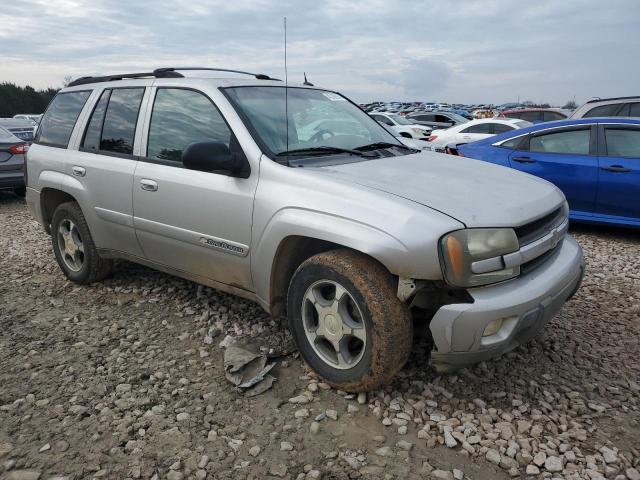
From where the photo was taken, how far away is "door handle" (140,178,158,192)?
11.8 ft

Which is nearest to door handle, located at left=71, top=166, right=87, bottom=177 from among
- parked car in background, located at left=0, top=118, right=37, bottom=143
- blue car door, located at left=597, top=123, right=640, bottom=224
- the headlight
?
the headlight

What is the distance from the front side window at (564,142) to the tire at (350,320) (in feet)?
16.0

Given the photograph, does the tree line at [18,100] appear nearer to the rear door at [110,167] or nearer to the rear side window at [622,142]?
the rear door at [110,167]

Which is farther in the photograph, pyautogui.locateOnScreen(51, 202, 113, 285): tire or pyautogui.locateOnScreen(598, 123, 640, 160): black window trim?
pyautogui.locateOnScreen(598, 123, 640, 160): black window trim

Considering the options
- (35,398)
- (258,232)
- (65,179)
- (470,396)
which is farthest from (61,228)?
(470,396)

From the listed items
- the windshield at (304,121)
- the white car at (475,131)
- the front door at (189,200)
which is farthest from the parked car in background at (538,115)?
the front door at (189,200)

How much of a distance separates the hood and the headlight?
6 centimetres

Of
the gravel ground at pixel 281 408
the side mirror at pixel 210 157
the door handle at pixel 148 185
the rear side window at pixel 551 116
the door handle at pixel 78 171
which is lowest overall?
the gravel ground at pixel 281 408

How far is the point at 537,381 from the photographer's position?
3049 millimetres

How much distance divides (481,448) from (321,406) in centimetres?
85

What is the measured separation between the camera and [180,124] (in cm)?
365

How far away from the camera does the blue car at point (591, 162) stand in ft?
19.6

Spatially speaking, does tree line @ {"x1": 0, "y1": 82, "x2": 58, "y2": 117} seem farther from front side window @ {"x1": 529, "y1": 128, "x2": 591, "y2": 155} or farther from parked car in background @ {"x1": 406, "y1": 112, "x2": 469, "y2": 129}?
front side window @ {"x1": 529, "y1": 128, "x2": 591, "y2": 155}

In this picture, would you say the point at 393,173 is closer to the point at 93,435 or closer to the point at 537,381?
the point at 537,381
